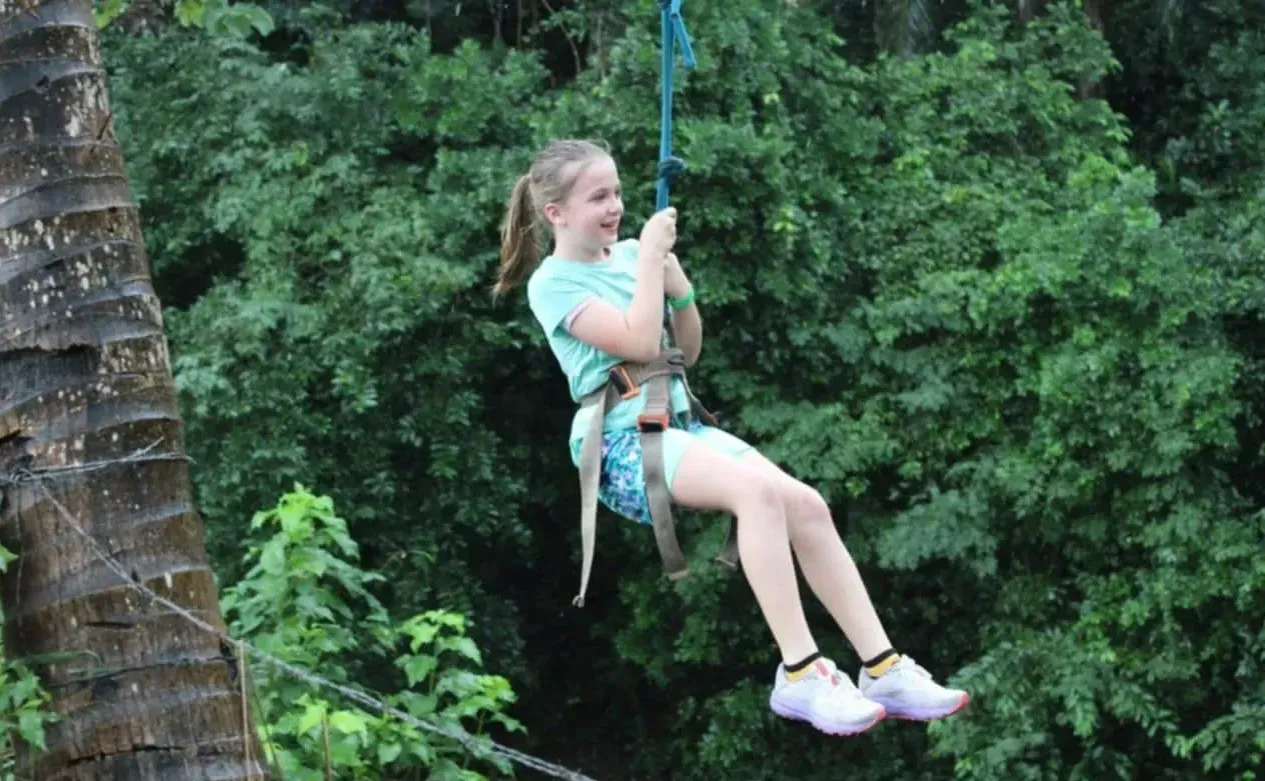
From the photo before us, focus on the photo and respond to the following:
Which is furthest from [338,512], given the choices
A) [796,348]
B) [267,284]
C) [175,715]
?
[175,715]

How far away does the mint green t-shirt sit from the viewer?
13.5 ft

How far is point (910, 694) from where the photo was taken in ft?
13.0

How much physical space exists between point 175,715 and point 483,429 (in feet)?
22.7

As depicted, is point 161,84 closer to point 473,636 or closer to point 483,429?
point 483,429

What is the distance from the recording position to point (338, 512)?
10344 mm

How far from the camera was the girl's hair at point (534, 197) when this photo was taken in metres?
4.09

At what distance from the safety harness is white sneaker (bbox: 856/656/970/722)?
1.34 feet

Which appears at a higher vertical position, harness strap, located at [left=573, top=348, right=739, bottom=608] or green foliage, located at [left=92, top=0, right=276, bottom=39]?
green foliage, located at [left=92, top=0, right=276, bottom=39]

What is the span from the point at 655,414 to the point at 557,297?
1.00 feet

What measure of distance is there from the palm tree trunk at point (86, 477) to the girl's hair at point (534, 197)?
2.59 ft

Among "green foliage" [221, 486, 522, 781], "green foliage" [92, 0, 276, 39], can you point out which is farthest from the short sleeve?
"green foliage" [92, 0, 276, 39]

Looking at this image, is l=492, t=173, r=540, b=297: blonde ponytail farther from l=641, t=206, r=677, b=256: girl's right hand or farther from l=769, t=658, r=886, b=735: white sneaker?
l=769, t=658, r=886, b=735: white sneaker

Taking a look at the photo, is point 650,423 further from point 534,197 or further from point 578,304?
point 534,197

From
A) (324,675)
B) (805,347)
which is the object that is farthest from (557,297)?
(805,347)
